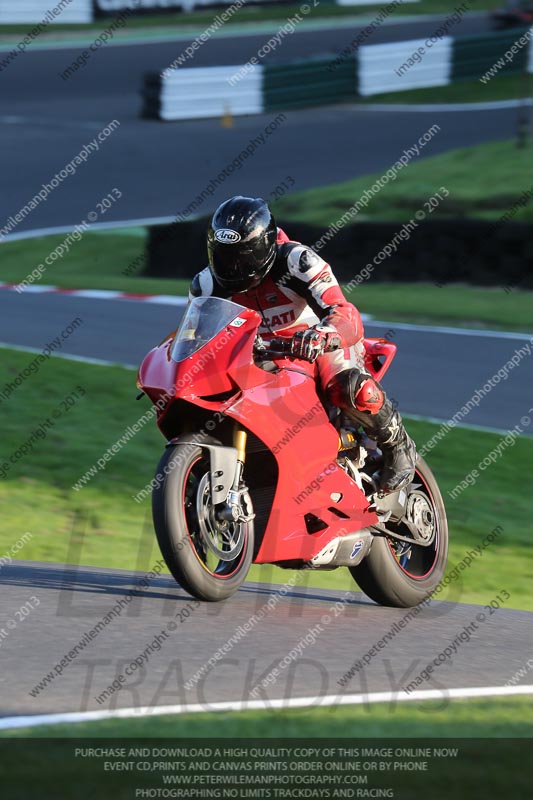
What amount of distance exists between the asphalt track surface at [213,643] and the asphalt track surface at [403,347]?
5.01 meters

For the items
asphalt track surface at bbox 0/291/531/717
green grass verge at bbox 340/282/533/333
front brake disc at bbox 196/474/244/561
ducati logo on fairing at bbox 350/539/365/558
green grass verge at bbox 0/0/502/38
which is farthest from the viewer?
green grass verge at bbox 0/0/502/38

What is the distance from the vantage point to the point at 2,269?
62.2 ft

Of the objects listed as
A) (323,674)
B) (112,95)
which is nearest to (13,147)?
(112,95)

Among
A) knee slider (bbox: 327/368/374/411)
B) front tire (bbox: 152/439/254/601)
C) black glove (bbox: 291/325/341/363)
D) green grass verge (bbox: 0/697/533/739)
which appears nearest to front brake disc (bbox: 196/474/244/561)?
front tire (bbox: 152/439/254/601)

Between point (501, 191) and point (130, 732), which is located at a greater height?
point (130, 732)

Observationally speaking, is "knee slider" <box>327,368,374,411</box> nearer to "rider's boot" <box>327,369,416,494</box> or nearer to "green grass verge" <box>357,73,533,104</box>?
"rider's boot" <box>327,369,416,494</box>

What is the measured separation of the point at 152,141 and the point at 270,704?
23219 millimetres

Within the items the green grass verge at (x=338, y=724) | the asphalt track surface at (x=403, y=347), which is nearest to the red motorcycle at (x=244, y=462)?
the green grass verge at (x=338, y=724)

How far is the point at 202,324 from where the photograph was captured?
565cm

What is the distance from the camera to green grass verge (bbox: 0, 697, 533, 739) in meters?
4.02

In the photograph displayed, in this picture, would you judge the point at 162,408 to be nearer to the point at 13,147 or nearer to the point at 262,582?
the point at 262,582

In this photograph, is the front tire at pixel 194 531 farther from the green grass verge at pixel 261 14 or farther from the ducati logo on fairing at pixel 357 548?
the green grass verge at pixel 261 14
